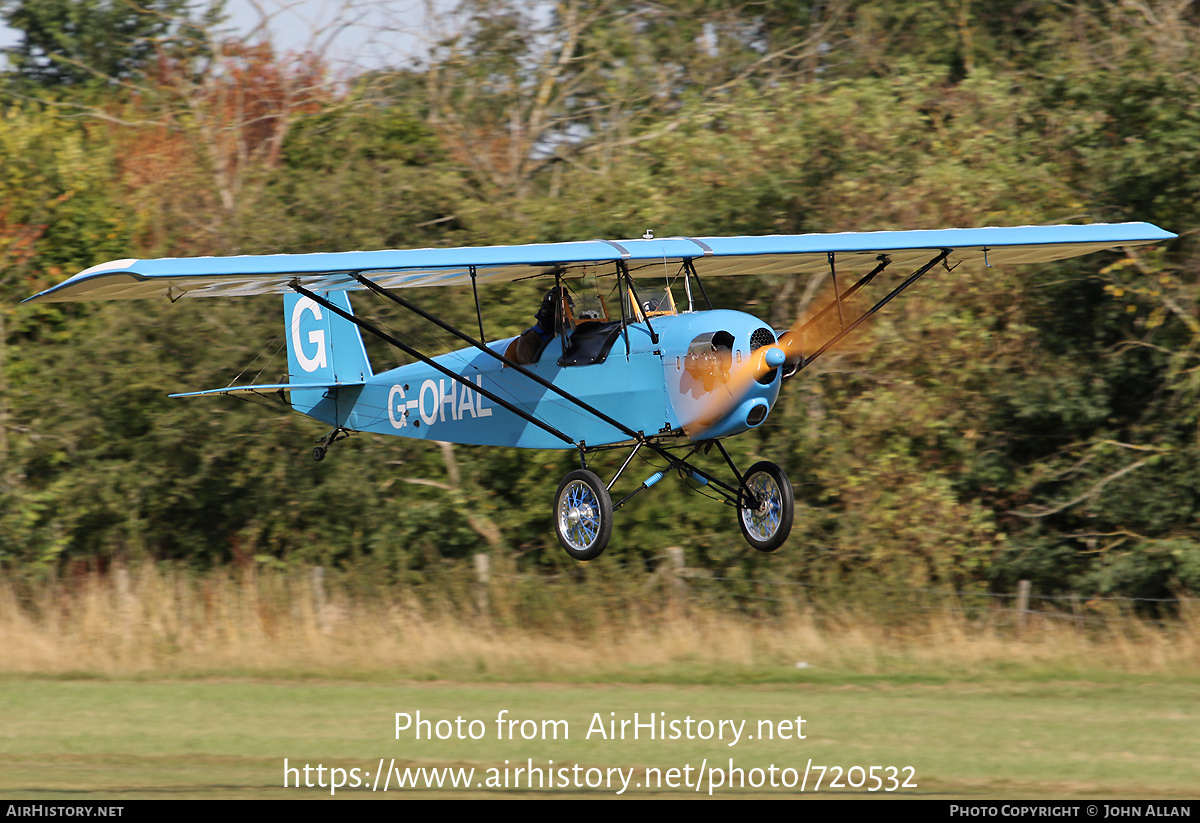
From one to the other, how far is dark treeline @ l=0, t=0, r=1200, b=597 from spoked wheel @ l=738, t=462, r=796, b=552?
771 centimetres

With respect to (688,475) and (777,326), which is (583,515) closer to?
(688,475)

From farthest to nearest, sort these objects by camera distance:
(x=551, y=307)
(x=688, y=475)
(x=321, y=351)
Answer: (x=321, y=351), (x=551, y=307), (x=688, y=475)

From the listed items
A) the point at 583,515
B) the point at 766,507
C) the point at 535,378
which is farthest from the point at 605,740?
the point at 535,378

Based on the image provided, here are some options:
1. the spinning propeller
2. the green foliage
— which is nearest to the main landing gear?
the spinning propeller

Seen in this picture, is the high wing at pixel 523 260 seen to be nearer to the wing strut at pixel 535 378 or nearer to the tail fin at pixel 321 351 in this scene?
the wing strut at pixel 535 378

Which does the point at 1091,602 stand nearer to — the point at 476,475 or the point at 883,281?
the point at 883,281

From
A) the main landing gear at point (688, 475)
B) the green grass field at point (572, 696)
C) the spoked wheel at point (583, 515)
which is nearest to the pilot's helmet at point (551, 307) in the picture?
the main landing gear at point (688, 475)

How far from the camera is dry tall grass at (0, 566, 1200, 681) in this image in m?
17.3

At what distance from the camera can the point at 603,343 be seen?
37.2 feet

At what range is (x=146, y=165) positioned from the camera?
81.5 ft

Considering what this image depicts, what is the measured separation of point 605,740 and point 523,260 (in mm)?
5434

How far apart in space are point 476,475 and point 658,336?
1014 centimetres

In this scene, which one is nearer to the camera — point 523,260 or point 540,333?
point 523,260

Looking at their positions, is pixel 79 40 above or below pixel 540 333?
above
